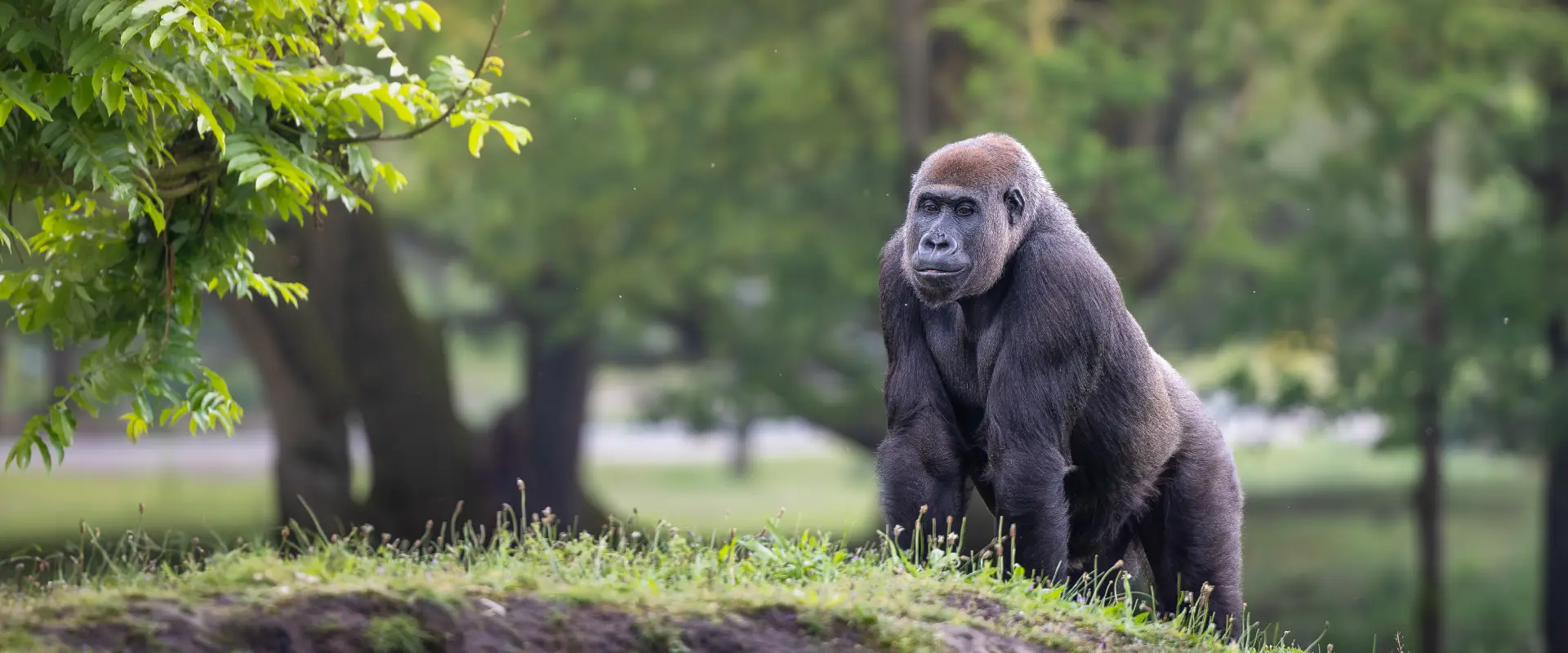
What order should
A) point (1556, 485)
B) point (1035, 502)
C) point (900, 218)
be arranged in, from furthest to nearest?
1. point (1556, 485)
2. point (900, 218)
3. point (1035, 502)

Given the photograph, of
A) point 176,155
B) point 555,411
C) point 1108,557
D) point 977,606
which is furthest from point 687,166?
point 977,606

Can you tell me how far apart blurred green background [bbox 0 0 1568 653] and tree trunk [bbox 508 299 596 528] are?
0.07 metres

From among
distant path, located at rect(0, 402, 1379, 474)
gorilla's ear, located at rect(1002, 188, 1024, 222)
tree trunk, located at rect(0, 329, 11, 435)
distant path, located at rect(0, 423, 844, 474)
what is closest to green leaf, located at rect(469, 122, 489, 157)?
gorilla's ear, located at rect(1002, 188, 1024, 222)

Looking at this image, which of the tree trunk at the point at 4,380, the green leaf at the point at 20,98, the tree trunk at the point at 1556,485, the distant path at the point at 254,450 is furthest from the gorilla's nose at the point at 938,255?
the tree trunk at the point at 4,380

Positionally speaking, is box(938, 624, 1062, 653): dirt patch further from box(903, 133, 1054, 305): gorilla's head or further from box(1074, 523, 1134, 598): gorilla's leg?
box(1074, 523, 1134, 598): gorilla's leg

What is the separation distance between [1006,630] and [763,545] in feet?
3.07

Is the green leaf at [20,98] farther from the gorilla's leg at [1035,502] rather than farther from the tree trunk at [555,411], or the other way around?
the tree trunk at [555,411]

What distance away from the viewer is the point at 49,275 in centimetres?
561

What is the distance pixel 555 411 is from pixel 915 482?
15385 mm

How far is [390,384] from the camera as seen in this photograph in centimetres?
1608

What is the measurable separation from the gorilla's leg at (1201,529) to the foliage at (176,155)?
2947 mm

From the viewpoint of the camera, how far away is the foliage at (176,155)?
16.1ft

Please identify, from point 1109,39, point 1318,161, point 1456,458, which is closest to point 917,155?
point 1109,39

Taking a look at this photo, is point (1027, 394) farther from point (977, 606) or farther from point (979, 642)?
point (979, 642)
